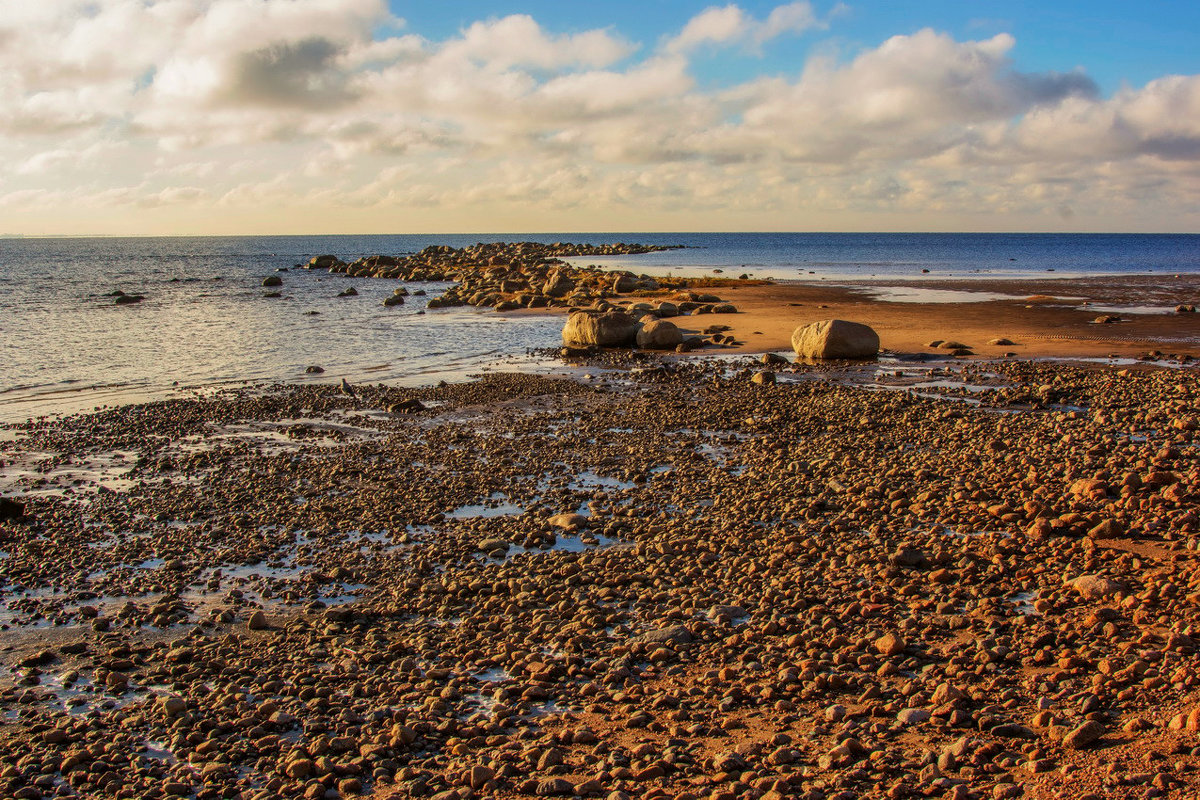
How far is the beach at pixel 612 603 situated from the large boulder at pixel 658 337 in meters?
11.8

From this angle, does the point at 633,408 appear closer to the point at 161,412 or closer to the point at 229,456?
the point at 229,456

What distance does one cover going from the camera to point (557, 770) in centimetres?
663

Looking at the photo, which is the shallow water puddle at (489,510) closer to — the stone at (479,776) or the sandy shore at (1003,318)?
the stone at (479,776)

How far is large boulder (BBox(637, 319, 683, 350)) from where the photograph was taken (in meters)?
32.0

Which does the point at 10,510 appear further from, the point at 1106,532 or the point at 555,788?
the point at 1106,532

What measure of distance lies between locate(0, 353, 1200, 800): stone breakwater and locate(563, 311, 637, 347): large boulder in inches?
557

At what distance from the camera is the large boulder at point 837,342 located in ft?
92.0

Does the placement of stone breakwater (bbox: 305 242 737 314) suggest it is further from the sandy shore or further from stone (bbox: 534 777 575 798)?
stone (bbox: 534 777 575 798)

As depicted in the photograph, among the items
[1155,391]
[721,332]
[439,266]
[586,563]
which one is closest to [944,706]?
[586,563]

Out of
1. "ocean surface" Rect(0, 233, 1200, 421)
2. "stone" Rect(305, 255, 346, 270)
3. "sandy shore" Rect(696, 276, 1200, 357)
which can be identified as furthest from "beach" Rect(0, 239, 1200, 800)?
"stone" Rect(305, 255, 346, 270)

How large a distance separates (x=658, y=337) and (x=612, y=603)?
2281 centimetres

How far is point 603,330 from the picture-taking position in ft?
105

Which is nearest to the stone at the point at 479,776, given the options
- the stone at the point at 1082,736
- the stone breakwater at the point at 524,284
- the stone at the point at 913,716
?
the stone at the point at 913,716

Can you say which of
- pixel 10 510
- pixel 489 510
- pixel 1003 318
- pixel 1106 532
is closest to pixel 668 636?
pixel 489 510
